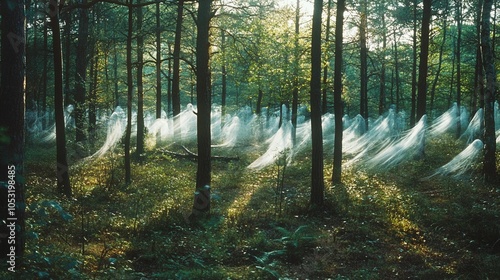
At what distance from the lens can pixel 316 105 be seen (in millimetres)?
11188

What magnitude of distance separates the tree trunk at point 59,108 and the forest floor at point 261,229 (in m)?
0.48

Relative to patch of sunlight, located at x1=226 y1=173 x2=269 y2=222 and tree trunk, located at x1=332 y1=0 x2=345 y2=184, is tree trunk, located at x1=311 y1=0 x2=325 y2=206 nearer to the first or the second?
patch of sunlight, located at x1=226 y1=173 x2=269 y2=222

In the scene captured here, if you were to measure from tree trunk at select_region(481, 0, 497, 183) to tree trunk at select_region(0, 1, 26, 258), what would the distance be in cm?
1372

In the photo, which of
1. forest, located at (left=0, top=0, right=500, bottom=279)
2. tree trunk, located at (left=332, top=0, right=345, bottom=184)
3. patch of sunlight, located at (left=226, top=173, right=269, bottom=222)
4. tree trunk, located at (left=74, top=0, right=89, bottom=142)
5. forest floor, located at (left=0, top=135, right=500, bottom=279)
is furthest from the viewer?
tree trunk, located at (left=74, top=0, right=89, bottom=142)

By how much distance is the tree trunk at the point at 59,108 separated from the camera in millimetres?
11380

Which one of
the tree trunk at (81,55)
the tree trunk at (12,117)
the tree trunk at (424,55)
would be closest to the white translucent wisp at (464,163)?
the tree trunk at (424,55)

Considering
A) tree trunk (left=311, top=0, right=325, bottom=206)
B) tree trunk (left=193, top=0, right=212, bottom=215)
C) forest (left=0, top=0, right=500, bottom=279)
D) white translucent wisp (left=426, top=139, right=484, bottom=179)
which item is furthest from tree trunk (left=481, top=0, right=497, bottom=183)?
tree trunk (left=193, top=0, right=212, bottom=215)

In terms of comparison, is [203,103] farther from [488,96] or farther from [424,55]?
[424,55]

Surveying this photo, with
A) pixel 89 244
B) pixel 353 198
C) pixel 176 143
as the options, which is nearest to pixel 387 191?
pixel 353 198

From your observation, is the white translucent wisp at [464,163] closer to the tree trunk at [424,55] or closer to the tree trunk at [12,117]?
the tree trunk at [424,55]

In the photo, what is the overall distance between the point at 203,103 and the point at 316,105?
11.0 feet

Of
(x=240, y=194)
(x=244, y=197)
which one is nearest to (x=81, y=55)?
(x=240, y=194)

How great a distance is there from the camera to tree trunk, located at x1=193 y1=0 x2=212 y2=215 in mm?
9977

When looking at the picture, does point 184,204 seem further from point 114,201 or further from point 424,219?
point 424,219
